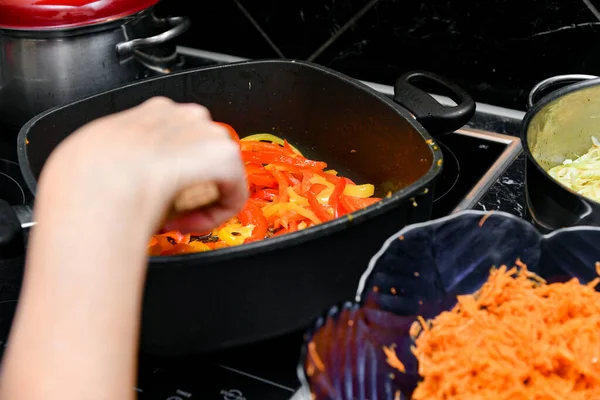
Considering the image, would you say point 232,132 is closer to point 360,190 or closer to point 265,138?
point 265,138

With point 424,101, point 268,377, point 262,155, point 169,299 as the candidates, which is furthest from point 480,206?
point 169,299

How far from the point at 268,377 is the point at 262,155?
1.28 feet

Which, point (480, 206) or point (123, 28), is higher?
point (123, 28)

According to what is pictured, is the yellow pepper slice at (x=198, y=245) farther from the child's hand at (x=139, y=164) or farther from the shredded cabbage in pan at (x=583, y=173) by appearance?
the shredded cabbage in pan at (x=583, y=173)

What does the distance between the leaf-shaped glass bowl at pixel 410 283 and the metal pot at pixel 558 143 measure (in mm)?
48

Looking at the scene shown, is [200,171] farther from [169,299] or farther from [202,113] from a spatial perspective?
[169,299]

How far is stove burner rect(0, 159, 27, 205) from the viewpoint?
1185 mm

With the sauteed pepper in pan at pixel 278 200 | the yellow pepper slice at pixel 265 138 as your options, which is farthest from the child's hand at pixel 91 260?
the yellow pepper slice at pixel 265 138

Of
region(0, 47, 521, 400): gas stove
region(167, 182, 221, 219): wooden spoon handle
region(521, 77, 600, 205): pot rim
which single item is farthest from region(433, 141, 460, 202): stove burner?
region(167, 182, 221, 219): wooden spoon handle

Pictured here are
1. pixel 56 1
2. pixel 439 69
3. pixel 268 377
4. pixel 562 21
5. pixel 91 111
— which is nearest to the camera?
pixel 268 377

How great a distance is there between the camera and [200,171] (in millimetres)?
574

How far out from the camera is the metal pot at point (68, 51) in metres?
1.15

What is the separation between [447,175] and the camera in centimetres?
121

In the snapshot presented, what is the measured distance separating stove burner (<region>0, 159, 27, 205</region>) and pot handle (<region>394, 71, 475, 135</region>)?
0.65m
